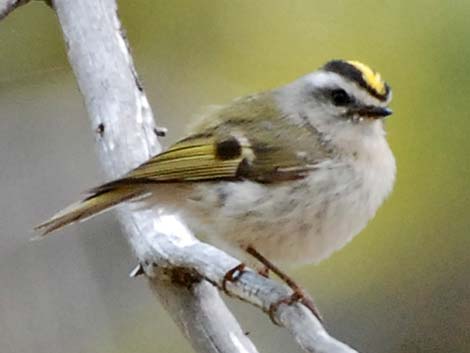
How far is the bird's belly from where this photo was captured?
2.32 metres

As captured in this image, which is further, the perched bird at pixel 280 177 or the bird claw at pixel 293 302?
the perched bird at pixel 280 177

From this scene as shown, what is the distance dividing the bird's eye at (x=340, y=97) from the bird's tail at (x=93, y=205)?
47 centimetres

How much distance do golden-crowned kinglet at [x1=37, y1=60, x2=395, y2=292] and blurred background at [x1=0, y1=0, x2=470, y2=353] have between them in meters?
1.17

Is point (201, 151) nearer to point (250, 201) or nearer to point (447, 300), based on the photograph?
point (250, 201)

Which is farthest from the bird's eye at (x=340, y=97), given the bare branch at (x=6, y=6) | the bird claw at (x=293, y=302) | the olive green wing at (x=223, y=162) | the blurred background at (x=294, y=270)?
the blurred background at (x=294, y=270)

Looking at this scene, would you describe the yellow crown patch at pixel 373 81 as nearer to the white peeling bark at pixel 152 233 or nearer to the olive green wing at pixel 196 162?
the olive green wing at pixel 196 162

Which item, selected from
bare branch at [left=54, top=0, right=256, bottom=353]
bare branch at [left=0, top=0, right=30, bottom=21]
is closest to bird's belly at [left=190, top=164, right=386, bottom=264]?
bare branch at [left=54, top=0, right=256, bottom=353]

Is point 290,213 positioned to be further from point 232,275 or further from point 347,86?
point 347,86

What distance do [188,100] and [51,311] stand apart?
96 cm

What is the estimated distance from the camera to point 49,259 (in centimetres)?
375

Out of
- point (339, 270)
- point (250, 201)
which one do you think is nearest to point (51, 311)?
point (339, 270)

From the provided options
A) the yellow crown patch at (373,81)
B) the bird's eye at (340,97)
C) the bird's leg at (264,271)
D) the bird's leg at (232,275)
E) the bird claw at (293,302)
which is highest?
the bird's eye at (340,97)

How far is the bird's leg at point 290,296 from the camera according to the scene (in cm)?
216

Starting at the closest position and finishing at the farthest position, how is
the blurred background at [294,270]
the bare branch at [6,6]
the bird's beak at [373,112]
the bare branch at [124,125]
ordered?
the bare branch at [124,125] < the bird's beak at [373,112] < the bare branch at [6,6] < the blurred background at [294,270]
